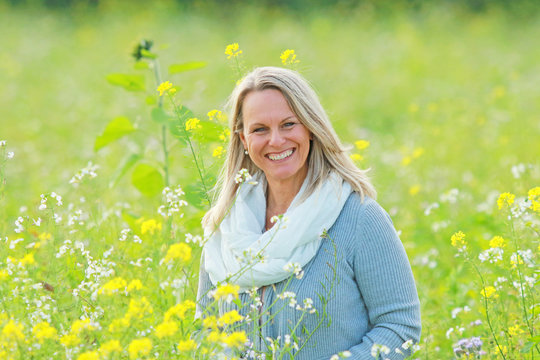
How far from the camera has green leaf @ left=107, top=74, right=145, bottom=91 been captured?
10.2 ft

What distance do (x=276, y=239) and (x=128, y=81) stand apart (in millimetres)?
1428

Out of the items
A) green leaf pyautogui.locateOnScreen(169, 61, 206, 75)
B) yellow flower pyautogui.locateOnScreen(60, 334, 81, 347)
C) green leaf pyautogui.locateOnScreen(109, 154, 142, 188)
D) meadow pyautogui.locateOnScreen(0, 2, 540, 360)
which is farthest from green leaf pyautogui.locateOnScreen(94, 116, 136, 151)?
yellow flower pyautogui.locateOnScreen(60, 334, 81, 347)

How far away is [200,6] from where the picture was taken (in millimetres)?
12656

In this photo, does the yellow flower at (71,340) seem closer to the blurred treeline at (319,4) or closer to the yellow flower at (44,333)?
the yellow flower at (44,333)

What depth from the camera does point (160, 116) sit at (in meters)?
3.03

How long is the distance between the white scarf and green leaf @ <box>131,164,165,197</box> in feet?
3.15

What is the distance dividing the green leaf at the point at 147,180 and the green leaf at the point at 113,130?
0.19 m

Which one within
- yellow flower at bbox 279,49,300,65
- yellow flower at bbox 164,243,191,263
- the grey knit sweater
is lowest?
yellow flower at bbox 164,243,191,263

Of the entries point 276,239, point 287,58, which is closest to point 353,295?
point 276,239

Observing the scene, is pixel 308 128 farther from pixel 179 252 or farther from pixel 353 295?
pixel 179 252

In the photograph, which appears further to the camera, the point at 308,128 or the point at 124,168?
the point at 124,168

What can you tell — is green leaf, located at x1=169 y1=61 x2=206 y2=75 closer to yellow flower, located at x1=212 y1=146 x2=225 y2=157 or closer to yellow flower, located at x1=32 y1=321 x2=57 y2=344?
yellow flower, located at x1=212 y1=146 x2=225 y2=157

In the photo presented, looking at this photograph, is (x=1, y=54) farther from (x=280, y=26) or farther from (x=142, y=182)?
(x=142, y=182)

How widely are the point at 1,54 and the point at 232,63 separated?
26.9 feet
